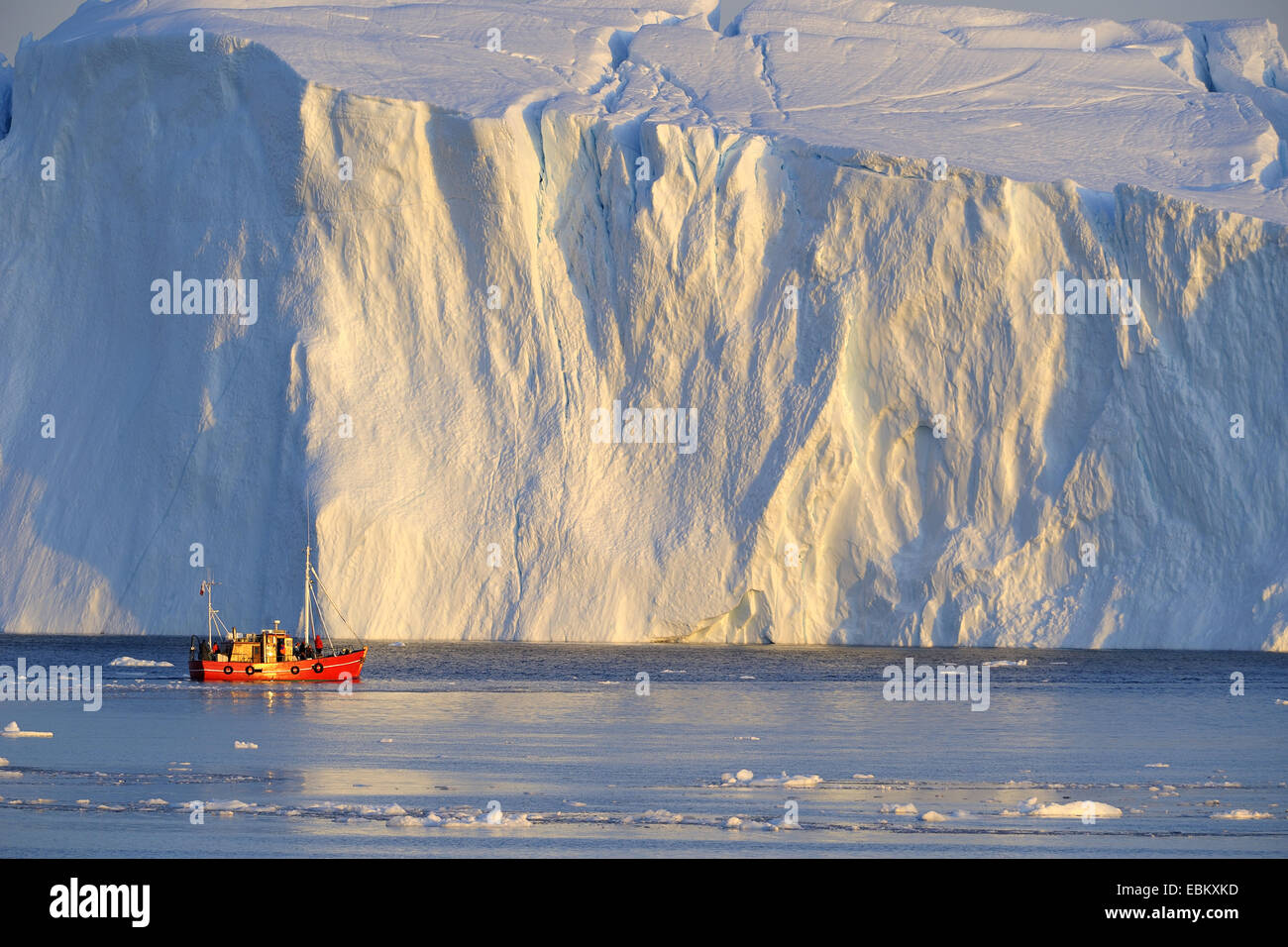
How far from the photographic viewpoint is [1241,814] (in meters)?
16.2

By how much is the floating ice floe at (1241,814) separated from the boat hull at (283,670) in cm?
1786

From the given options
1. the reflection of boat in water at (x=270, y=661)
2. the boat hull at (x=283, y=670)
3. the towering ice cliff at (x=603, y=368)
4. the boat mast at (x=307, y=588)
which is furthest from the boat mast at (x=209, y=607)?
the boat hull at (x=283, y=670)

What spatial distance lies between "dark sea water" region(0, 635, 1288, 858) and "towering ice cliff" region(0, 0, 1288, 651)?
10.0 feet

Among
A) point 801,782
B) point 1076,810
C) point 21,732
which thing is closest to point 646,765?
point 801,782

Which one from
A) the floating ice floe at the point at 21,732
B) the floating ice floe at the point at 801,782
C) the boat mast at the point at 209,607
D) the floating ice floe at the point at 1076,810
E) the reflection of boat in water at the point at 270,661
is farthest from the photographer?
the boat mast at the point at 209,607

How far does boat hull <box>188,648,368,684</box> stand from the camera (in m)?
31.7

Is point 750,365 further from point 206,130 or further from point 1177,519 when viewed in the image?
point 206,130

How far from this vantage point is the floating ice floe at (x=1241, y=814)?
16156 mm

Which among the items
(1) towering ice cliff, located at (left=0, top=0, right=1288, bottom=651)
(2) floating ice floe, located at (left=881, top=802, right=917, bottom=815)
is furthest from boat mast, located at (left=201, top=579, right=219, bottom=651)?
(2) floating ice floe, located at (left=881, top=802, right=917, bottom=815)

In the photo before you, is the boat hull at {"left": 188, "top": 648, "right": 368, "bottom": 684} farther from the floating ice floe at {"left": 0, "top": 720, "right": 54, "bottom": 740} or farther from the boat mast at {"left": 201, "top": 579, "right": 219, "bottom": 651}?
the floating ice floe at {"left": 0, "top": 720, "right": 54, "bottom": 740}

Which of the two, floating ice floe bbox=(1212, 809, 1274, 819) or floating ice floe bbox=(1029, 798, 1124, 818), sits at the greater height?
floating ice floe bbox=(1029, 798, 1124, 818)

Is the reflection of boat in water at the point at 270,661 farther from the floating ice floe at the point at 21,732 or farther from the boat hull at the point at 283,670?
the floating ice floe at the point at 21,732

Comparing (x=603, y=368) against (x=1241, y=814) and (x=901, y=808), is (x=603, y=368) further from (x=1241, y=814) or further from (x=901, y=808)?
(x=1241, y=814)
